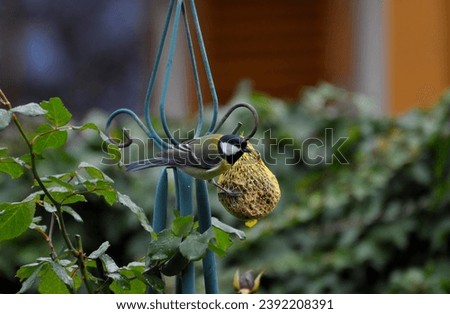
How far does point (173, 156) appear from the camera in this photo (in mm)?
1453

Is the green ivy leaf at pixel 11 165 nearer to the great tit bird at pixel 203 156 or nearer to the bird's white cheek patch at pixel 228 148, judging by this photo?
the great tit bird at pixel 203 156

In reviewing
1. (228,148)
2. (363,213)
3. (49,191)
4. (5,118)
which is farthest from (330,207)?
(5,118)

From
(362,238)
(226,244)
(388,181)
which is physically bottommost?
(362,238)

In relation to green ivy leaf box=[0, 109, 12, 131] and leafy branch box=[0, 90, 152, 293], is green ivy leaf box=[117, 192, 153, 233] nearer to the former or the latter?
leafy branch box=[0, 90, 152, 293]

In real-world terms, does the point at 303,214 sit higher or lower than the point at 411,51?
lower

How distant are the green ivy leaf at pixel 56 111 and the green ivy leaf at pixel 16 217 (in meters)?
0.13

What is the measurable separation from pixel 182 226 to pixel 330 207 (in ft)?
6.14

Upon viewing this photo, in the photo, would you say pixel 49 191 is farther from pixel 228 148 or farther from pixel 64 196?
pixel 228 148

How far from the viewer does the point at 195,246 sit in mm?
1339

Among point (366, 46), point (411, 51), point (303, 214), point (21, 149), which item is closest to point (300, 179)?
point (303, 214)

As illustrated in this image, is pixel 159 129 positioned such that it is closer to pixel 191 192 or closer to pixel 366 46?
pixel 191 192

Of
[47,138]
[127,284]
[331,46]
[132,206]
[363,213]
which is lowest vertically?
[363,213]

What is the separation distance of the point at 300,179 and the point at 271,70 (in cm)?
255

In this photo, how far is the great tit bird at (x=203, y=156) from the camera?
1.46 meters
